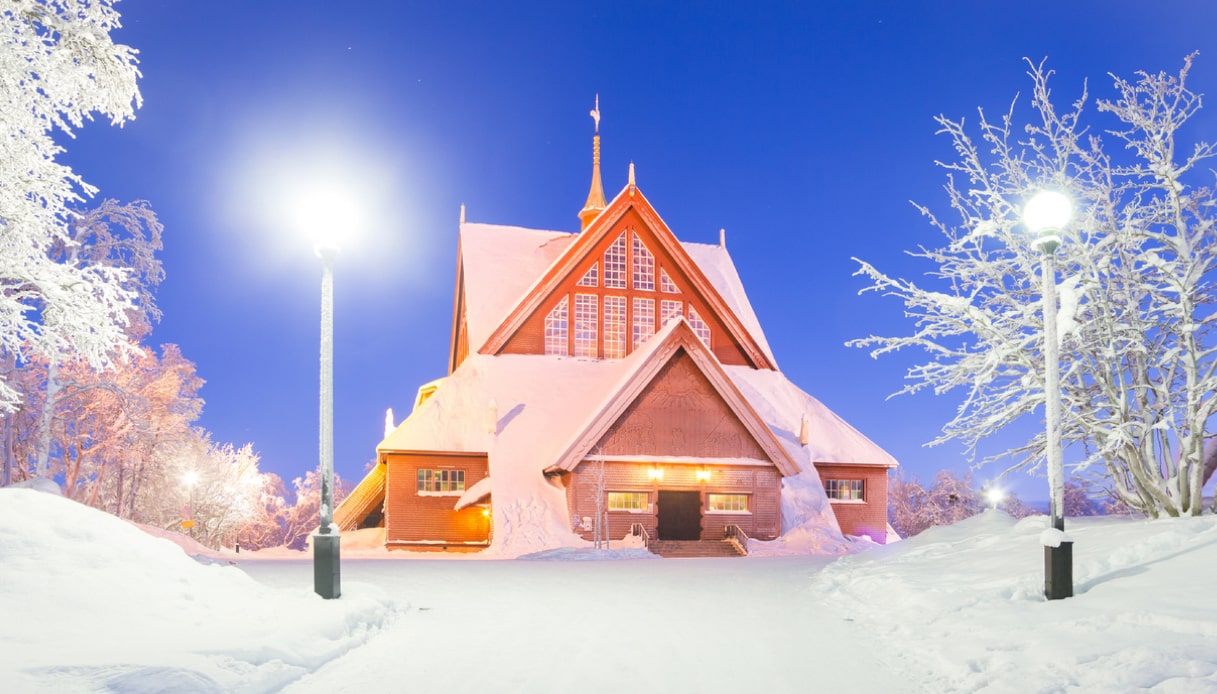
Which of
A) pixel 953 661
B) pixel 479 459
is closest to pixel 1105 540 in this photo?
pixel 953 661

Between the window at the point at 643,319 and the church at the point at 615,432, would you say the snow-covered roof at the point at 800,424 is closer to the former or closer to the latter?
the church at the point at 615,432

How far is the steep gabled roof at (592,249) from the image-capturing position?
101ft

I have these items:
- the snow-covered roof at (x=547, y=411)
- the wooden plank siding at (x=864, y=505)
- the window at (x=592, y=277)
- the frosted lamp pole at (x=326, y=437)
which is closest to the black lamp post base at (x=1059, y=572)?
the frosted lamp pole at (x=326, y=437)

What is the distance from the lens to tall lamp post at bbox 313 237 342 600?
10.5 metres

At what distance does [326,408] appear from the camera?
438 inches

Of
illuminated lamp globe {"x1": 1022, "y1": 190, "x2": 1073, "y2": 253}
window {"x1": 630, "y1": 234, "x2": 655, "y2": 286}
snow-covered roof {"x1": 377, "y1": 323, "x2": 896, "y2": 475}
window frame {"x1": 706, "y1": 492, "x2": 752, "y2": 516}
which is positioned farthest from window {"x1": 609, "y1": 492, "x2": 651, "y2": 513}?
illuminated lamp globe {"x1": 1022, "y1": 190, "x2": 1073, "y2": 253}

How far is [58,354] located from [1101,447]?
14918 mm

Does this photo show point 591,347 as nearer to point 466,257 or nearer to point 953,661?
point 466,257

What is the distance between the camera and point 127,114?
1150 centimetres

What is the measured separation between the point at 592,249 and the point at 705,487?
10.5 m

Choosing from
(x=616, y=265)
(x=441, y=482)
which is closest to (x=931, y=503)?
(x=616, y=265)

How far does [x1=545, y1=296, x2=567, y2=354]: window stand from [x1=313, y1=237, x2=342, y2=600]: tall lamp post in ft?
65.2

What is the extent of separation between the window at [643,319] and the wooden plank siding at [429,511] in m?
7.93

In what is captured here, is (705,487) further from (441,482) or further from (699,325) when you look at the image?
(441,482)
